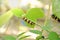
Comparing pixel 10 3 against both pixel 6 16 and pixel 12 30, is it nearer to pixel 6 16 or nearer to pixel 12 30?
pixel 12 30

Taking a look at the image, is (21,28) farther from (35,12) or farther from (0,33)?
(35,12)

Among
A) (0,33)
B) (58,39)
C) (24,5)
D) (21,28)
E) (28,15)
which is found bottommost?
(58,39)

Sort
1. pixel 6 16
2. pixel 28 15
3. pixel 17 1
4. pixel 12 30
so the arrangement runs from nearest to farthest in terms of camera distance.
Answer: pixel 28 15 < pixel 6 16 < pixel 12 30 < pixel 17 1

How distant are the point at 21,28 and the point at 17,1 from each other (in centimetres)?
49

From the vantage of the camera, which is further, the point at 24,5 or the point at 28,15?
the point at 24,5

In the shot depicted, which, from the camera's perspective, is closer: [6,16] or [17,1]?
[6,16]

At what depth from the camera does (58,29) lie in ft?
1.93

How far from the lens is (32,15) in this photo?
580mm

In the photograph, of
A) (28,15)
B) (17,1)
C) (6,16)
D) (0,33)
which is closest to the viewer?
(28,15)

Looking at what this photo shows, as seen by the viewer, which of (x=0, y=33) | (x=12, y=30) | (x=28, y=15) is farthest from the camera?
(x=12, y=30)

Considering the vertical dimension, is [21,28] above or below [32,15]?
above

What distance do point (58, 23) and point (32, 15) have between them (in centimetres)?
11

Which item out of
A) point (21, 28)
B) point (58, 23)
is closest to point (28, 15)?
point (58, 23)

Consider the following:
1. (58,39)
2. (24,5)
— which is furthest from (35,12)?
(24,5)
